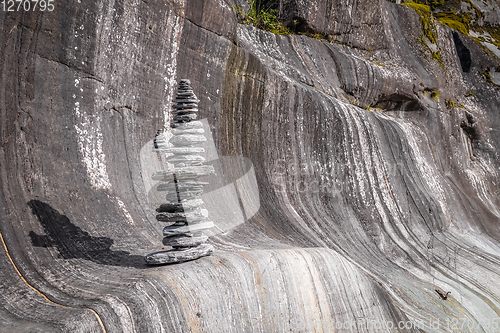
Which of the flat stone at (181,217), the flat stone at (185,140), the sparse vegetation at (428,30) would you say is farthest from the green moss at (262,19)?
the flat stone at (181,217)

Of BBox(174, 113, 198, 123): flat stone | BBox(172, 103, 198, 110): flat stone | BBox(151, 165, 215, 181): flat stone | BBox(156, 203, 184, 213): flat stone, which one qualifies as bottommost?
BBox(156, 203, 184, 213): flat stone

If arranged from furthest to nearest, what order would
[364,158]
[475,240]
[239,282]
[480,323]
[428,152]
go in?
[428,152] < [475,240] < [364,158] < [480,323] < [239,282]

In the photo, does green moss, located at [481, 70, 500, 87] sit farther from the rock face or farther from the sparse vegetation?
the rock face

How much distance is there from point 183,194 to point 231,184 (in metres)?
3.54

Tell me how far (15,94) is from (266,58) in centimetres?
668

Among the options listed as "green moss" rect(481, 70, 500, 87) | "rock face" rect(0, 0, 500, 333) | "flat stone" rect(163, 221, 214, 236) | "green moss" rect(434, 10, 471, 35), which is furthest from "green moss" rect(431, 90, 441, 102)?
"flat stone" rect(163, 221, 214, 236)

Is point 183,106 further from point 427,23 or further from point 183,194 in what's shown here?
point 427,23

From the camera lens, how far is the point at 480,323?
7.93 meters

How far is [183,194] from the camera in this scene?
4750 millimetres

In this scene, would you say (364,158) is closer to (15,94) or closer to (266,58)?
(266,58)

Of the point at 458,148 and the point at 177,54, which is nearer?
the point at 177,54

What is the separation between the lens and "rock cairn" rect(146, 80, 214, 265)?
468 cm

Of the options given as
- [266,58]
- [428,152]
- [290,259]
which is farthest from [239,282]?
[428,152]

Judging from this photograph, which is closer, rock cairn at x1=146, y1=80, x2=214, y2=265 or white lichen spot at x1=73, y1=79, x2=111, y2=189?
rock cairn at x1=146, y1=80, x2=214, y2=265
